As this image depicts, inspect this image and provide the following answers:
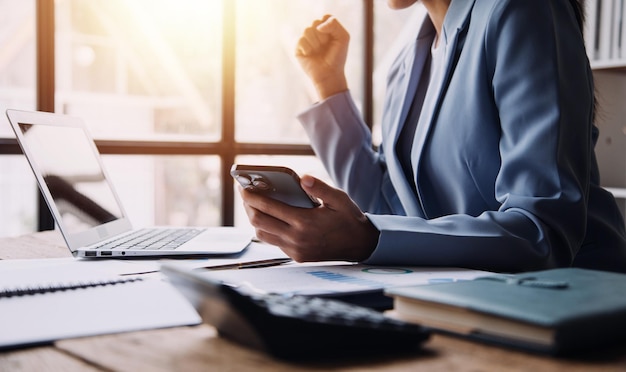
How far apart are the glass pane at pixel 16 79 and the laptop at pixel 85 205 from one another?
2.80ft

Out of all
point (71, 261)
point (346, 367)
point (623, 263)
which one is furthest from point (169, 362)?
point (623, 263)

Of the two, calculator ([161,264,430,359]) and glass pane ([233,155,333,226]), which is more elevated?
calculator ([161,264,430,359])

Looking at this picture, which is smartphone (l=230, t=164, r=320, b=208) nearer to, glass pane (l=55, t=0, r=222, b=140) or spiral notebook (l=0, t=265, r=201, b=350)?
spiral notebook (l=0, t=265, r=201, b=350)

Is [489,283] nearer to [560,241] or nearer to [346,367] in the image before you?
[346,367]

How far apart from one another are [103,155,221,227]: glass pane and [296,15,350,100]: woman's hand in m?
0.99

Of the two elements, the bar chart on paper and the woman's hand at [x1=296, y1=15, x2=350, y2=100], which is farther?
the woman's hand at [x1=296, y1=15, x2=350, y2=100]

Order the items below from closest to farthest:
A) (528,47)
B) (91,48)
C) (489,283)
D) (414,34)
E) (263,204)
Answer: (489,283)
(263,204)
(528,47)
(414,34)
(91,48)

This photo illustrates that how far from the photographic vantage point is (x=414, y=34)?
5.74 ft

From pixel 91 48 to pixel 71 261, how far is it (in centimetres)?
157

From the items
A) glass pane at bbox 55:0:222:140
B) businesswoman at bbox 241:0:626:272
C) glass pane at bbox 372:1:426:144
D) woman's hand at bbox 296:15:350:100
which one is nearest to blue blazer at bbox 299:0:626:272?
businesswoman at bbox 241:0:626:272

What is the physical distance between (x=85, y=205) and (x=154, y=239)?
150 mm

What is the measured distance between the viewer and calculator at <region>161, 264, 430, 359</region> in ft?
1.76

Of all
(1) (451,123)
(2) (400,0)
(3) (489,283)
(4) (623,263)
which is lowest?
(4) (623,263)

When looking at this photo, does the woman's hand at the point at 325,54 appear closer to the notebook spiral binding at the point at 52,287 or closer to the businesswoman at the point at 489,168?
the businesswoman at the point at 489,168
